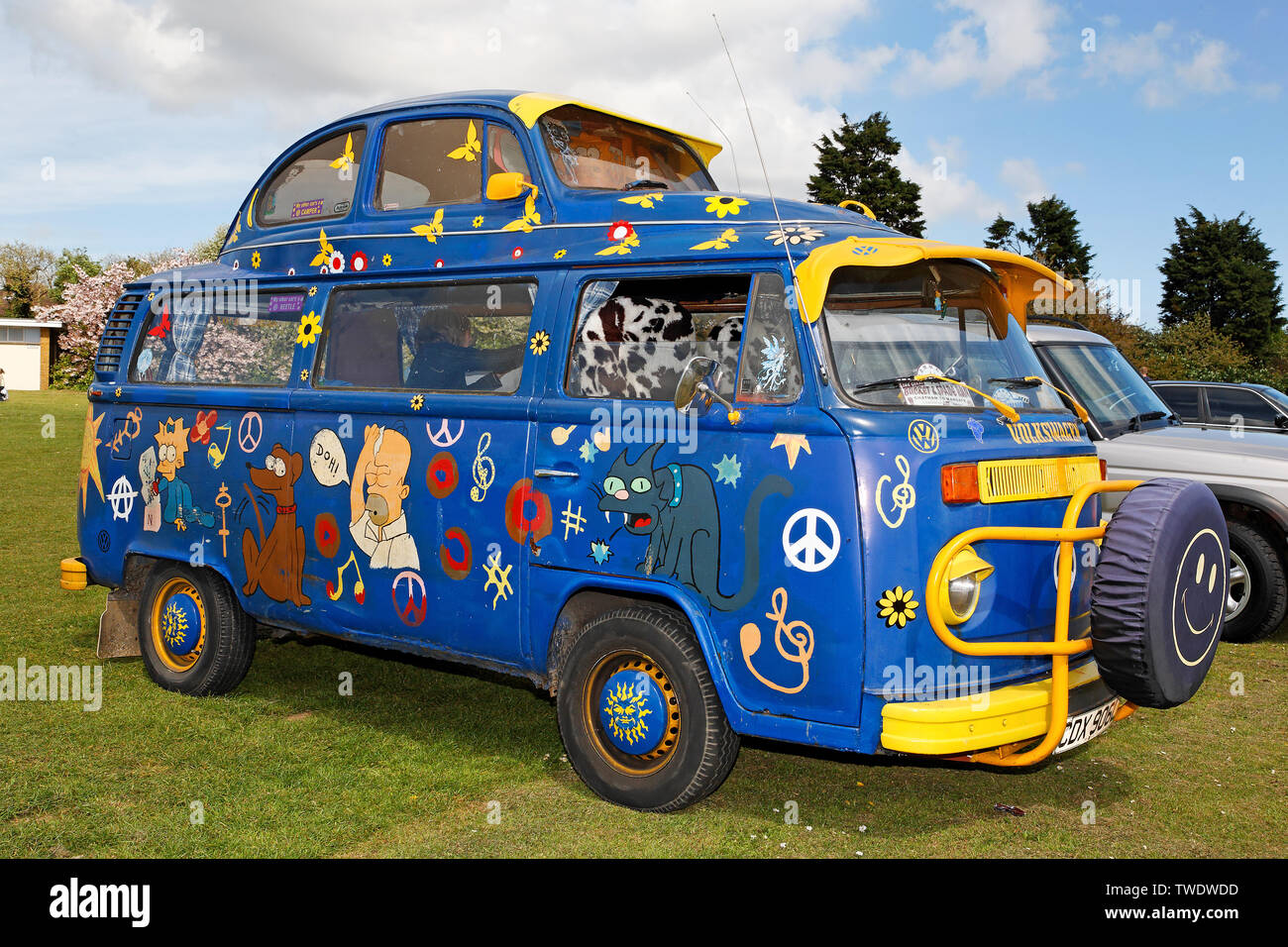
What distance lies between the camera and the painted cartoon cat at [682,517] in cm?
431

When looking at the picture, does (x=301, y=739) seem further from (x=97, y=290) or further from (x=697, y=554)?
(x=97, y=290)

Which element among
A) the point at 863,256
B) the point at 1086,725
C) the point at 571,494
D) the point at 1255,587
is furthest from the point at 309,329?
the point at 1255,587

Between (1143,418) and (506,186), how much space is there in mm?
6040

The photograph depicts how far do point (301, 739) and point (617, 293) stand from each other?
2884 mm

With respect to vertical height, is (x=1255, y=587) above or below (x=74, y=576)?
below

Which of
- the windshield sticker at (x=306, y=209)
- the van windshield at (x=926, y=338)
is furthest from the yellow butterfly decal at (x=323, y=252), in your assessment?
the van windshield at (x=926, y=338)

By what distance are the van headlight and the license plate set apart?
0.61 meters

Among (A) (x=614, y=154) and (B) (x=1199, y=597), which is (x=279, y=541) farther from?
(B) (x=1199, y=597)

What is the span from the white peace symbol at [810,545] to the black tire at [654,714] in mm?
646

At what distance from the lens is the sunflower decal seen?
4027 mm

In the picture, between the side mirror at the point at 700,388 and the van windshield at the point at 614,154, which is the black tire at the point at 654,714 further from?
the van windshield at the point at 614,154

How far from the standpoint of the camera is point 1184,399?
12438mm
